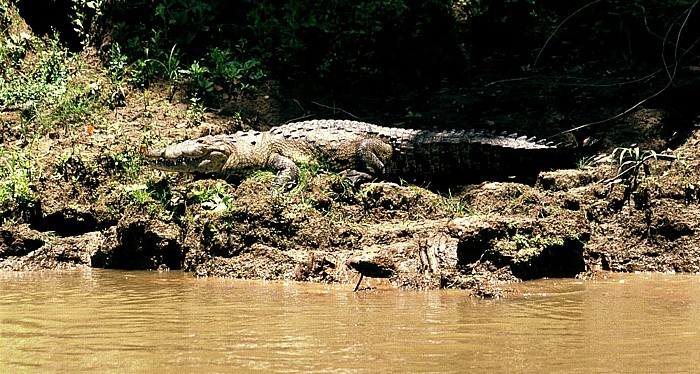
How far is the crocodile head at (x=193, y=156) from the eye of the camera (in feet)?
22.3

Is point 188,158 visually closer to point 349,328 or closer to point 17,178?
point 17,178

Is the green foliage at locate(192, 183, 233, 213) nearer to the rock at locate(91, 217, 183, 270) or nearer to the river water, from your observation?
the rock at locate(91, 217, 183, 270)

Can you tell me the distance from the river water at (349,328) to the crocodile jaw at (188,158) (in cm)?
199

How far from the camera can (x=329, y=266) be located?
512 centimetres

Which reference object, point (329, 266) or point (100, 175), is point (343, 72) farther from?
point (329, 266)

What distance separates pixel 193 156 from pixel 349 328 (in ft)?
12.4

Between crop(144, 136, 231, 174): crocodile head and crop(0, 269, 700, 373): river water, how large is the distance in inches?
78.3

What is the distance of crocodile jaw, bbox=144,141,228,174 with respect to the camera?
6.79m

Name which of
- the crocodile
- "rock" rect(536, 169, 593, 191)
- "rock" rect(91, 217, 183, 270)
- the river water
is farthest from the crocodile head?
"rock" rect(536, 169, 593, 191)

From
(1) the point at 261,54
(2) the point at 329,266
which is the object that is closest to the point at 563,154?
(2) the point at 329,266

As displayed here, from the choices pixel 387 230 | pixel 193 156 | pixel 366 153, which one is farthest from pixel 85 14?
pixel 387 230

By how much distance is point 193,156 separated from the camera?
272 inches

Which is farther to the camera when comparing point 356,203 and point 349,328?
point 356,203

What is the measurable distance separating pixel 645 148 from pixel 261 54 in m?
4.70
